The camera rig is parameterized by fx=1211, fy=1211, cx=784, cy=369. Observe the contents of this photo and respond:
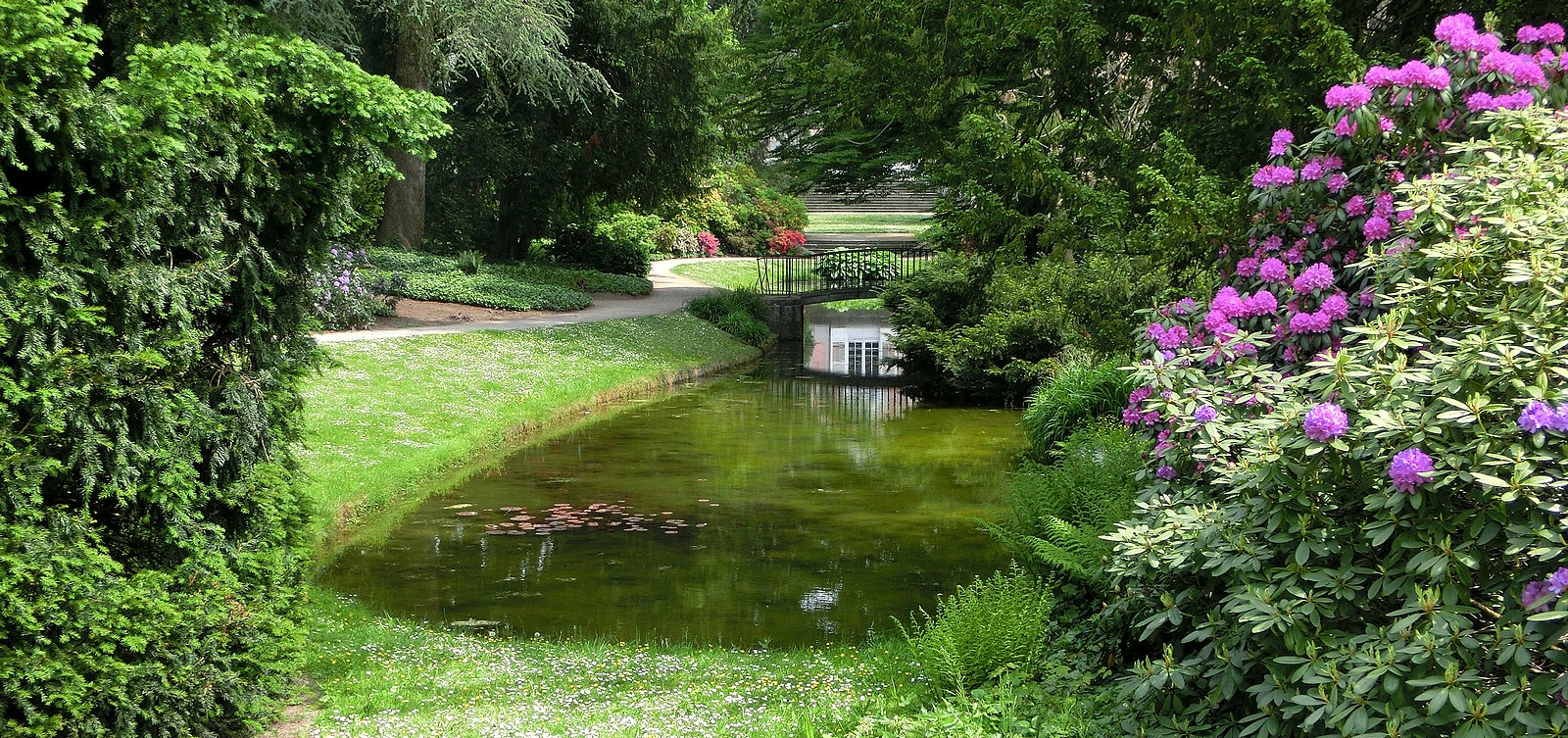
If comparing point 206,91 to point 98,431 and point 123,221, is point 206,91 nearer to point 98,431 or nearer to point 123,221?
point 123,221

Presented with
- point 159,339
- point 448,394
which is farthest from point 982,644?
point 448,394

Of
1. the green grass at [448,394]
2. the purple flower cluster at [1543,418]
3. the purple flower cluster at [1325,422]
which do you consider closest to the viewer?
the purple flower cluster at [1543,418]

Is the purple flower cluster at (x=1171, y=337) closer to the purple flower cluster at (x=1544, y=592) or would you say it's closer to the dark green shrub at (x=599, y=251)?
the purple flower cluster at (x=1544, y=592)

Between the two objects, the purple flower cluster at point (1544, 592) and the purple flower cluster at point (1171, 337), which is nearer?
the purple flower cluster at point (1544, 592)

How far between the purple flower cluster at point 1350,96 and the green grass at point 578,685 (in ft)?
10.6

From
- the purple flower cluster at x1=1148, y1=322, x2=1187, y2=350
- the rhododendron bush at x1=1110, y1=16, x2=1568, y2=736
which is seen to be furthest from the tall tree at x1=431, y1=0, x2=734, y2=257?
the rhododendron bush at x1=1110, y1=16, x2=1568, y2=736

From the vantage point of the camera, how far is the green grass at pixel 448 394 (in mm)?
11164

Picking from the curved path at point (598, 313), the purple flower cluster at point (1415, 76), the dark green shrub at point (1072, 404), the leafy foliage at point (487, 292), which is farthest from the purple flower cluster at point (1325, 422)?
the leafy foliage at point (487, 292)

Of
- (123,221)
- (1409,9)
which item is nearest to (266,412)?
(123,221)

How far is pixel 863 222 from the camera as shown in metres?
57.5

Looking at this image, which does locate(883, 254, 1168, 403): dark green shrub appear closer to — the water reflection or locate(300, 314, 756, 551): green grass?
the water reflection

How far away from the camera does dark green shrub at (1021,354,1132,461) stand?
12.5m

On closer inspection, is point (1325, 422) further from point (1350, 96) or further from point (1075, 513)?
point (1075, 513)

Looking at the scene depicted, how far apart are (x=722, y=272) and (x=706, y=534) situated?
92.8 feet
